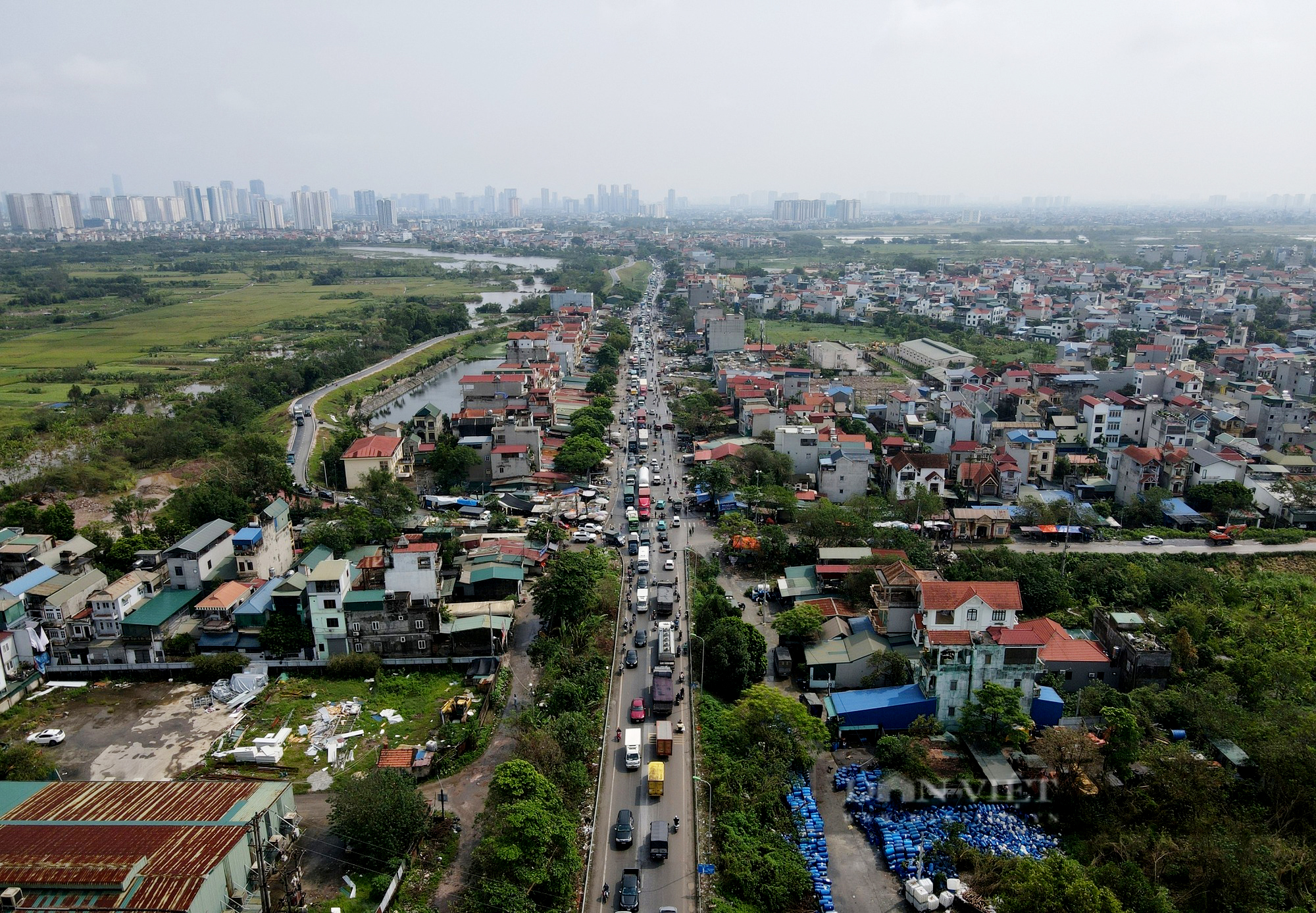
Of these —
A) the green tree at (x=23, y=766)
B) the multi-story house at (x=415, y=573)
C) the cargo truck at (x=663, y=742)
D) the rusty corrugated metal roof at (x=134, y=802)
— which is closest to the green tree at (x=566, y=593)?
the multi-story house at (x=415, y=573)

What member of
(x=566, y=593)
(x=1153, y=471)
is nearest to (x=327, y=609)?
(x=566, y=593)

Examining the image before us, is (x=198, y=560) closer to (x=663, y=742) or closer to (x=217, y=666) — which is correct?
(x=217, y=666)

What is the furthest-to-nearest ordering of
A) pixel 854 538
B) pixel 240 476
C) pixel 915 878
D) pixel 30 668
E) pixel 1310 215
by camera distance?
pixel 1310 215 → pixel 240 476 → pixel 854 538 → pixel 30 668 → pixel 915 878

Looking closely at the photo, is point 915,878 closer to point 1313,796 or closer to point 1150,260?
point 1313,796

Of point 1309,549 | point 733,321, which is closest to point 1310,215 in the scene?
point 733,321

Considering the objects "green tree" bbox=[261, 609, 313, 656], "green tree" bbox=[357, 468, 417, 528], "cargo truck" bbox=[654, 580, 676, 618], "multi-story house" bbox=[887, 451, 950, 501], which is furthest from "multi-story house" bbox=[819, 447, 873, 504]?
"green tree" bbox=[261, 609, 313, 656]

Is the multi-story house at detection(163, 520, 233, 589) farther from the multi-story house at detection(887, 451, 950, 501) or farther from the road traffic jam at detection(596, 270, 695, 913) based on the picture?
the multi-story house at detection(887, 451, 950, 501)

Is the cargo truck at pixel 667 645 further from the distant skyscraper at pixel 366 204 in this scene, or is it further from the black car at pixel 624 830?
the distant skyscraper at pixel 366 204

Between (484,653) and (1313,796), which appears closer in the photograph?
(1313,796)
